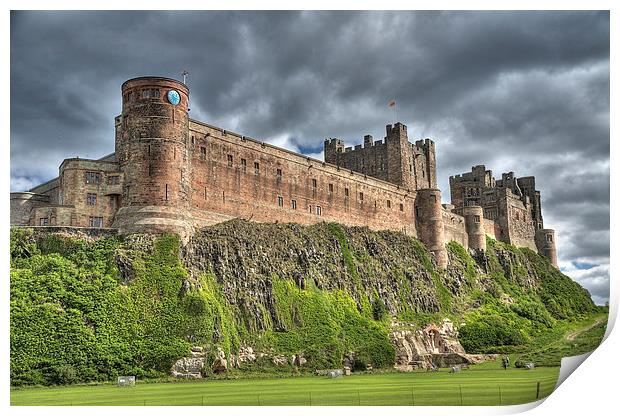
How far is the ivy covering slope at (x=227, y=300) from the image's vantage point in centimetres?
4166

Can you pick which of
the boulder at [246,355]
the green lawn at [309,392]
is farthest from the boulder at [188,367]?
the boulder at [246,355]

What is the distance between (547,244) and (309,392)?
8196 cm

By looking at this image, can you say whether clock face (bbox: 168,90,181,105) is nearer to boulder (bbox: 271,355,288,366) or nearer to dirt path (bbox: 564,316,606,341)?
boulder (bbox: 271,355,288,366)

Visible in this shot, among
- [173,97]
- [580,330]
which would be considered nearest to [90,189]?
[173,97]

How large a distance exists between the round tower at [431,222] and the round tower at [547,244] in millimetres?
32065

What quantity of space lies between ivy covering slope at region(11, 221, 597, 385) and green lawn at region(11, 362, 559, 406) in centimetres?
301

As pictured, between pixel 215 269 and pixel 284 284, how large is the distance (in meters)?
7.04

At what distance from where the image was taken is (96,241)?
48000 mm

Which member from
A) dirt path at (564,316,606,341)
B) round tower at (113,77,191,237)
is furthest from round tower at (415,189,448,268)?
round tower at (113,77,191,237)

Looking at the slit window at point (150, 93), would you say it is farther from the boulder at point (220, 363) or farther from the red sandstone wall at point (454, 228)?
the red sandstone wall at point (454, 228)

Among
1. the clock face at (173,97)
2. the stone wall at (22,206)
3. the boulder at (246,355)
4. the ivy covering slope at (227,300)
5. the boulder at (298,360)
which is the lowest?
the boulder at (298,360)

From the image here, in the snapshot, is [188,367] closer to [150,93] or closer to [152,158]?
[152,158]

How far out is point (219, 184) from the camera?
57.8 metres
